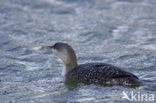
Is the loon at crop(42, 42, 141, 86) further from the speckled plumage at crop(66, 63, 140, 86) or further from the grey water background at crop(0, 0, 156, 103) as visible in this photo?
the grey water background at crop(0, 0, 156, 103)

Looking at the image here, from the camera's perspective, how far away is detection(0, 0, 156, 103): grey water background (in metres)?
10.1

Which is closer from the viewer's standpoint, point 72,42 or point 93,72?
point 93,72

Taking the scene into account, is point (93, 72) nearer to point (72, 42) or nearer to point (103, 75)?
point (103, 75)

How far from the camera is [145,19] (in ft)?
48.9

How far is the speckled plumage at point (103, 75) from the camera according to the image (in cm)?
1004

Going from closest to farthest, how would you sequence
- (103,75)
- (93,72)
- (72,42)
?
(103,75), (93,72), (72,42)

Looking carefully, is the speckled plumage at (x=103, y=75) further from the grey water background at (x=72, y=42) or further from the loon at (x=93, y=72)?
the grey water background at (x=72, y=42)

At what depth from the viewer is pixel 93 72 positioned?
10461mm

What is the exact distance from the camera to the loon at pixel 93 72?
10.1 metres

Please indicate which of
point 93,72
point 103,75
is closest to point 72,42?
point 93,72

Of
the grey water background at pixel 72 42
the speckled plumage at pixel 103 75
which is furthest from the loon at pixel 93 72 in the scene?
the grey water background at pixel 72 42

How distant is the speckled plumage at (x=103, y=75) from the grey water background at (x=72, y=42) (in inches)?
6.1

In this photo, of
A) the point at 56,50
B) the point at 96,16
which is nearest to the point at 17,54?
the point at 56,50

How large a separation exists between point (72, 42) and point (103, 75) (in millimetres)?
3301
